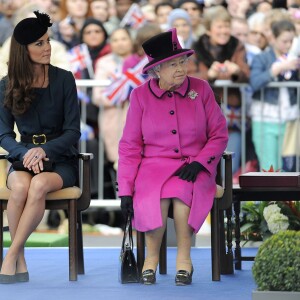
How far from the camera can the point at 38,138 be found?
7359 mm

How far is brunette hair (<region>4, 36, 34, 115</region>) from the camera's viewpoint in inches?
289

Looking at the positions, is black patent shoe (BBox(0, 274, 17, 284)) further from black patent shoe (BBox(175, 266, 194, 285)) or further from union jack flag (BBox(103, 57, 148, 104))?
union jack flag (BBox(103, 57, 148, 104))

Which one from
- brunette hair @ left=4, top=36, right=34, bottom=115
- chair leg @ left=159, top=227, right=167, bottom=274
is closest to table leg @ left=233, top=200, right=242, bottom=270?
chair leg @ left=159, top=227, right=167, bottom=274

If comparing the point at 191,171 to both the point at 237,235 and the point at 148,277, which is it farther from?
the point at 237,235

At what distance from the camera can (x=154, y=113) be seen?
7.25 meters

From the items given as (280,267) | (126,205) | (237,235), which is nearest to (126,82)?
(237,235)

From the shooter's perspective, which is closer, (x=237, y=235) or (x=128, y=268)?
(x=128, y=268)

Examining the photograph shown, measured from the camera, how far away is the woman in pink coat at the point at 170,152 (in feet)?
23.1

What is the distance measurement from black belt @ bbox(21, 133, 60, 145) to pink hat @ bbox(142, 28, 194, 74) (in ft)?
2.37

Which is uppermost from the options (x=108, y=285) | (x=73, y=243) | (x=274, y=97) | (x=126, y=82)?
(x=126, y=82)

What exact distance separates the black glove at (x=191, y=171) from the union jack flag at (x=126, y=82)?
3925 mm

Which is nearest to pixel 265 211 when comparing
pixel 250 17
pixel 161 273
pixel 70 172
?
pixel 161 273

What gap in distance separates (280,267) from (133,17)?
5.92 meters

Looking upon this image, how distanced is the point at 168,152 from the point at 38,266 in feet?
4.81
